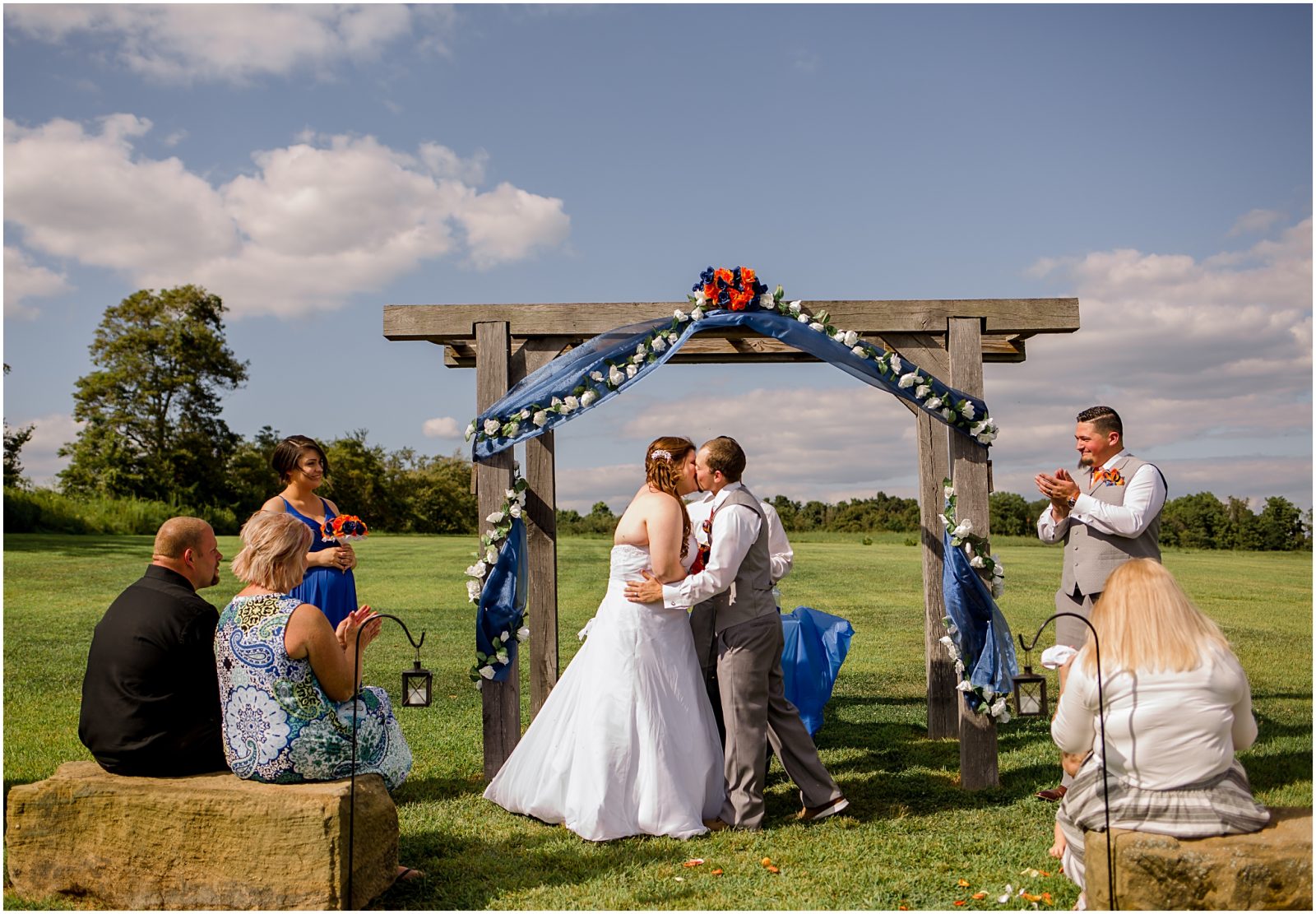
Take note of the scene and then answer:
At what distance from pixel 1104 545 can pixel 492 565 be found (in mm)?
3564

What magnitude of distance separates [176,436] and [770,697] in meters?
36.0

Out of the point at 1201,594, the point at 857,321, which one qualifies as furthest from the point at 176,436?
the point at 857,321

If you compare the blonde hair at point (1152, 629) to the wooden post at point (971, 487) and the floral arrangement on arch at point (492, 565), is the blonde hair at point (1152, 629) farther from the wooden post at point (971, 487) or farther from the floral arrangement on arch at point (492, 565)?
the floral arrangement on arch at point (492, 565)

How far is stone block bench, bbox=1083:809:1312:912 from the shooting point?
142 inches

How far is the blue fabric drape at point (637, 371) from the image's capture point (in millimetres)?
6078

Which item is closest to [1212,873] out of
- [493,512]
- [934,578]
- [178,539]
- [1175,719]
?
[1175,719]

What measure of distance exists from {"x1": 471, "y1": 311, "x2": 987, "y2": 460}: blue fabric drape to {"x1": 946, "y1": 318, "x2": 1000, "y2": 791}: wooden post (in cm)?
13

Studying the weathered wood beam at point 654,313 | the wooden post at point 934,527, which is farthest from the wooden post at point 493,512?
the wooden post at point 934,527

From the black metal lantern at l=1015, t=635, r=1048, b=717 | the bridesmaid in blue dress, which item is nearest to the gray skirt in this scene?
the black metal lantern at l=1015, t=635, r=1048, b=717

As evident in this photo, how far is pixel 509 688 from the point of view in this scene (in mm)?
6254

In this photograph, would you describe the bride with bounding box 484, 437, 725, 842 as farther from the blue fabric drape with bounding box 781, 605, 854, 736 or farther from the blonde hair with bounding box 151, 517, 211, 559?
the blonde hair with bounding box 151, 517, 211, 559

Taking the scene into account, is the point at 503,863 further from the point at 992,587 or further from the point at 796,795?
the point at 992,587

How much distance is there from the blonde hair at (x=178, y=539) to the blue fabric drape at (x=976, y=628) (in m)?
4.16

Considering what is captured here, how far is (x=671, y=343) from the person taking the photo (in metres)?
6.12
